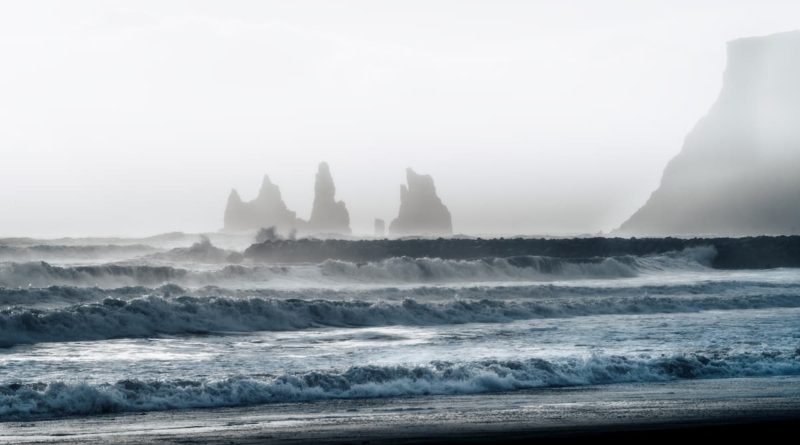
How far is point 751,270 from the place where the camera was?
53125 millimetres

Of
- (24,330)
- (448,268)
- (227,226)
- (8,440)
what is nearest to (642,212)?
(227,226)

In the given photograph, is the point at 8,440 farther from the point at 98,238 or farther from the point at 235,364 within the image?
the point at 98,238

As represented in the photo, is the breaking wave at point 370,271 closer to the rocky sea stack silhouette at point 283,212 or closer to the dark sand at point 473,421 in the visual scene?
the dark sand at point 473,421

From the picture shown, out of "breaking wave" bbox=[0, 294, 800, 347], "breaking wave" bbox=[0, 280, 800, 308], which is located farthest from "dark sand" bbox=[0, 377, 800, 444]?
"breaking wave" bbox=[0, 280, 800, 308]

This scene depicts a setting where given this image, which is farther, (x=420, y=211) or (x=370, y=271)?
(x=420, y=211)

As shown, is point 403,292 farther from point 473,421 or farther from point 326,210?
point 326,210

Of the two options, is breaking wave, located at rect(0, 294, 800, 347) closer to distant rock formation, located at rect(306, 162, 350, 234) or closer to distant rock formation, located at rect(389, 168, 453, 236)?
distant rock formation, located at rect(389, 168, 453, 236)

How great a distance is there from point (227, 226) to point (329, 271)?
68.7 m

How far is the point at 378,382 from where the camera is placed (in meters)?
15.3

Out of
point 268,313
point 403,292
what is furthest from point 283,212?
point 268,313

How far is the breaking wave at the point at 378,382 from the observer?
13.4 metres

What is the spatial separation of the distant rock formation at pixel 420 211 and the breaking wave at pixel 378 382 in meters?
88.1

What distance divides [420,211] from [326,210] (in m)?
9.77

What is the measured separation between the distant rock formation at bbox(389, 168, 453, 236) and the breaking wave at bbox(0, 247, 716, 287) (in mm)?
51392
